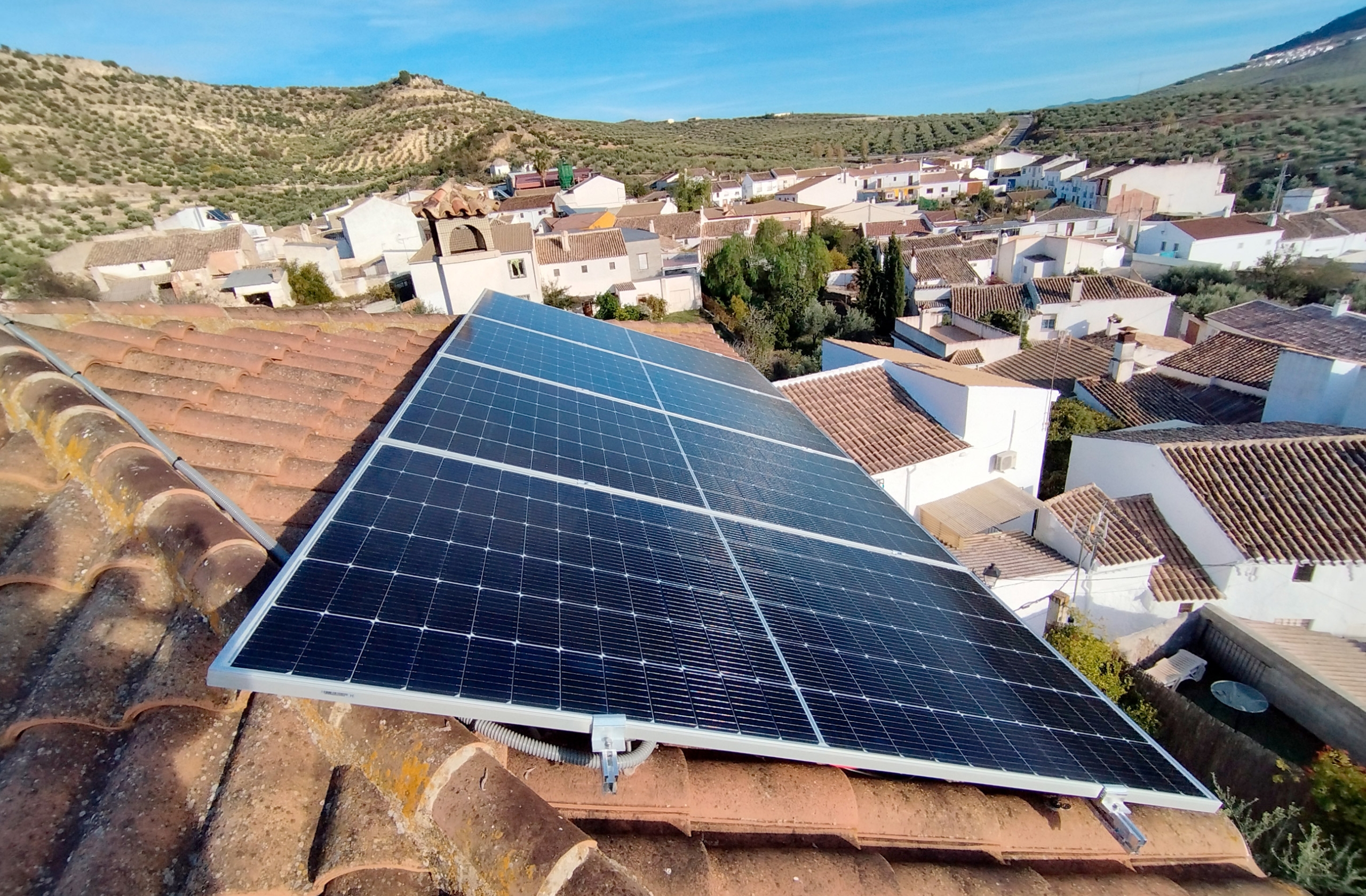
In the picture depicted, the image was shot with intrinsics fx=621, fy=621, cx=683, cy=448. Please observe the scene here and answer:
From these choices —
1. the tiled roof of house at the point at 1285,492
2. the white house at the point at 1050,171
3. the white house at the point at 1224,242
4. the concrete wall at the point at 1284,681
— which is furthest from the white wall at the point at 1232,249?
the concrete wall at the point at 1284,681

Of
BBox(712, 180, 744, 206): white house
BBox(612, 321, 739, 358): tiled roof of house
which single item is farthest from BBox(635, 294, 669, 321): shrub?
BBox(712, 180, 744, 206): white house

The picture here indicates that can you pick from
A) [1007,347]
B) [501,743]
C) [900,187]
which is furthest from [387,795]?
[900,187]

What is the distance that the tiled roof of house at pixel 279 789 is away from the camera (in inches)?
89.0

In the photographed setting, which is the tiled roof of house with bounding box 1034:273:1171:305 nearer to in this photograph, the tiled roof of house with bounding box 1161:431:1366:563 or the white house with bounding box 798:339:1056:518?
the tiled roof of house with bounding box 1161:431:1366:563

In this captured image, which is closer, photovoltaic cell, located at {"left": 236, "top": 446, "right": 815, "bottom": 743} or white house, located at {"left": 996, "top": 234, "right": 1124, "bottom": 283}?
photovoltaic cell, located at {"left": 236, "top": 446, "right": 815, "bottom": 743}

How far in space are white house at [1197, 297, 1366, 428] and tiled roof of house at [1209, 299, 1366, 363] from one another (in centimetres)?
3

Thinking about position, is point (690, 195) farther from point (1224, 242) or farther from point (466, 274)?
Result: point (1224, 242)

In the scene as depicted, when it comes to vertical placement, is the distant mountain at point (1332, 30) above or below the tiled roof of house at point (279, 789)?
above

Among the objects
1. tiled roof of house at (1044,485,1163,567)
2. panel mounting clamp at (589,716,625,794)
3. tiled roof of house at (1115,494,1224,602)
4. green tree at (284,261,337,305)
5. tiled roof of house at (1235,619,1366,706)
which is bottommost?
tiled roof of house at (1235,619,1366,706)

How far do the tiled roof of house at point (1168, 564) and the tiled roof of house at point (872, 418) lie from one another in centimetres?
426

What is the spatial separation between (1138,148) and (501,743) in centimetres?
11514

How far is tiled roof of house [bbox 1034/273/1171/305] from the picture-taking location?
34.0 metres

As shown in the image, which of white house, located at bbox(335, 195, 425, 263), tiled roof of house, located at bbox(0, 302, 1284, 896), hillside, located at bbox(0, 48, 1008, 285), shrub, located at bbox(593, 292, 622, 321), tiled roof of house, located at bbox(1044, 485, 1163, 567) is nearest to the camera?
tiled roof of house, located at bbox(0, 302, 1284, 896)

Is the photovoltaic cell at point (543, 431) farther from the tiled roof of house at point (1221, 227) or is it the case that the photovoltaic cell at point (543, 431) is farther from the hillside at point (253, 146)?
the tiled roof of house at point (1221, 227)
